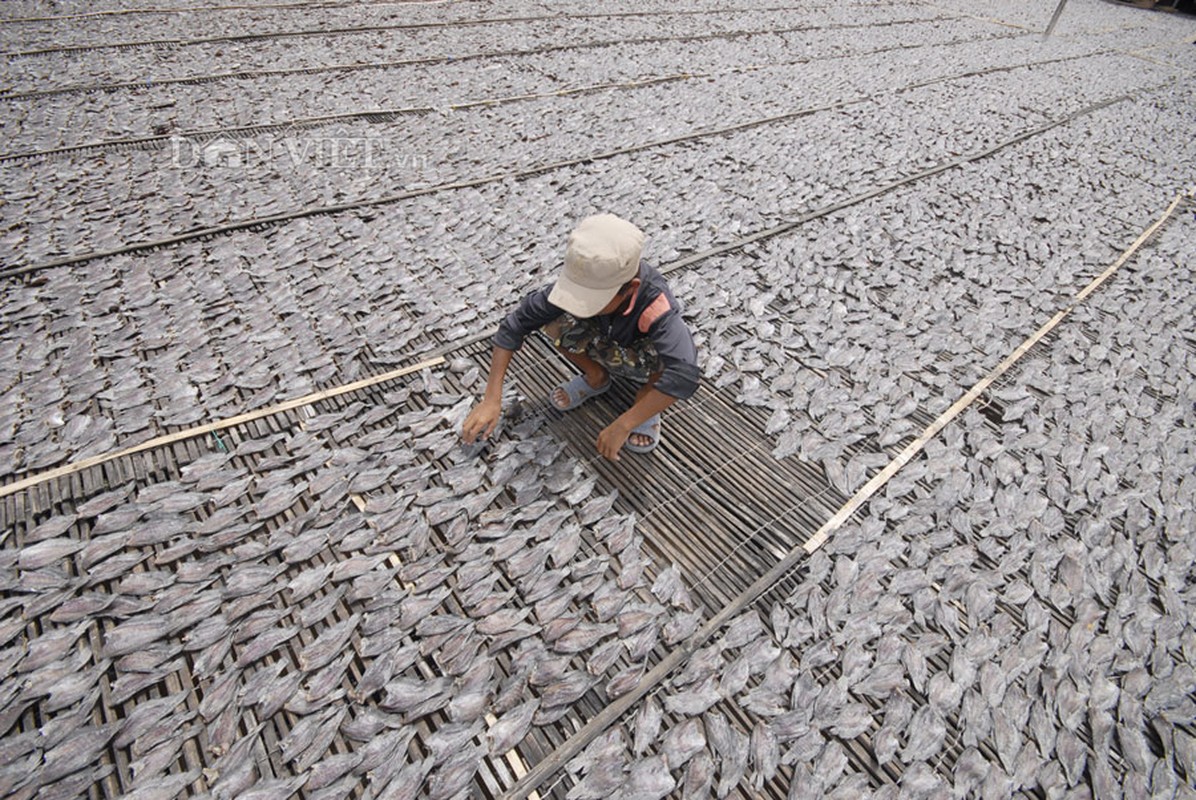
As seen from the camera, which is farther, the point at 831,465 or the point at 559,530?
the point at 831,465

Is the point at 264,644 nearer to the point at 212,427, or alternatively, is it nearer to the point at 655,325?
the point at 212,427

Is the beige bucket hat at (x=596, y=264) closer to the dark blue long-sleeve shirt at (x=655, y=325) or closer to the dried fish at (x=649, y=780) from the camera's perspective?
the dark blue long-sleeve shirt at (x=655, y=325)

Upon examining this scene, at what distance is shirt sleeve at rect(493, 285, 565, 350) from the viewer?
8.16 feet

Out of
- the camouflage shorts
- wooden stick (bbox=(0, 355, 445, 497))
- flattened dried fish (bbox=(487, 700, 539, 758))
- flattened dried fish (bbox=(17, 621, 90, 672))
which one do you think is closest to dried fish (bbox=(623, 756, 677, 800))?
flattened dried fish (bbox=(487, 700, 539, 758))

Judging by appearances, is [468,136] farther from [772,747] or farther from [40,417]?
[772,747]

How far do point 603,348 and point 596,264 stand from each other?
0.72 m

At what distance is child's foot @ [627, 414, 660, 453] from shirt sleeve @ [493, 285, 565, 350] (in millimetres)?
783

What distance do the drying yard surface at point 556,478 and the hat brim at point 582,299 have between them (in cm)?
91

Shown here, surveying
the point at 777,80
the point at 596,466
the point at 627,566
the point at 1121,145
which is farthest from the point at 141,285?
the point at 1121,145

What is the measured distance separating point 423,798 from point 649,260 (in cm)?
364

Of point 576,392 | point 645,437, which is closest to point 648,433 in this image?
point 645,437

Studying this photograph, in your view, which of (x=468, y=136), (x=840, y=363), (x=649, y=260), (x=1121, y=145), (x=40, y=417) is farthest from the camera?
(x=1121, y=145)

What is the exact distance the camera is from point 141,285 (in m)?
3.72

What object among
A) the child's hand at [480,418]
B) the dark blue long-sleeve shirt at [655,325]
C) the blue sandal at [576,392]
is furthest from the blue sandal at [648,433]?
the child's hand at [480,418]
